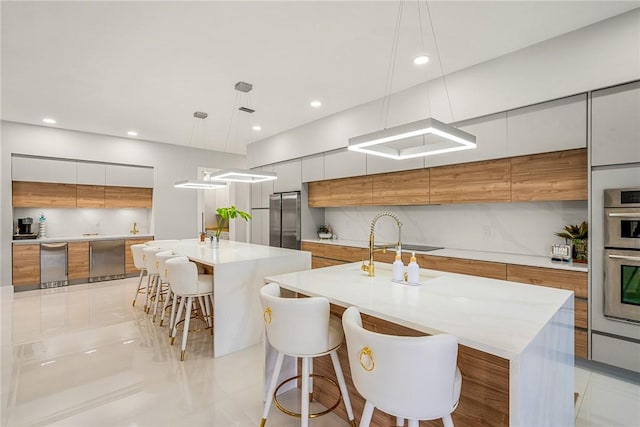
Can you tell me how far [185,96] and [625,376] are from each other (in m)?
5.37

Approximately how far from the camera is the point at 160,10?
2451 mm

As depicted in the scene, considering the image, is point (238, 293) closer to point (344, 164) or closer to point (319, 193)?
point (344, 164)

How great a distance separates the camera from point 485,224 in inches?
149

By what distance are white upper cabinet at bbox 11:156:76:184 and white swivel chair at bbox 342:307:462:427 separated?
664cm

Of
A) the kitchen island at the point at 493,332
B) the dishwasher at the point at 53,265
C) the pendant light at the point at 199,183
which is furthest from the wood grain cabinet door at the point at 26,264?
the kitchen island at the point at 493,332

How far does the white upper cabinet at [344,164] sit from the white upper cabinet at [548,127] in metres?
1.91

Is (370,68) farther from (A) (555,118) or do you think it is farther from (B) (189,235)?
(B) (189,235)

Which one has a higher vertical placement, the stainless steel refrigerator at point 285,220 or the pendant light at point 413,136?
the pendant light at point 413,136

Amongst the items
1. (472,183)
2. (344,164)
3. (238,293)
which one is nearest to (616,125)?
(472,183)

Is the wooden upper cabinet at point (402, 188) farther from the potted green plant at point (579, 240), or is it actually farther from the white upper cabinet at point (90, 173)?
the white upper cabinet at point (90, 173)

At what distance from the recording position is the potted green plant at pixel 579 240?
9.60ft

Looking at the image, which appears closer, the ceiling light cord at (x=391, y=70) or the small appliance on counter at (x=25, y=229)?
the ceiling light cord at (x=391, y=70)

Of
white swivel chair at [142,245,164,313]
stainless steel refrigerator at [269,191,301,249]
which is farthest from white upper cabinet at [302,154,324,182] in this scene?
white swivel chair at [142,245,164,313]

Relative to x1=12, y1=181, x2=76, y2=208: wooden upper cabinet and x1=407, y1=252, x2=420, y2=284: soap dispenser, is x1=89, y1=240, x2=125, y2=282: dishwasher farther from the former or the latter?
x1=407, y1=252, x2=420, y2=284: soap dispenser
